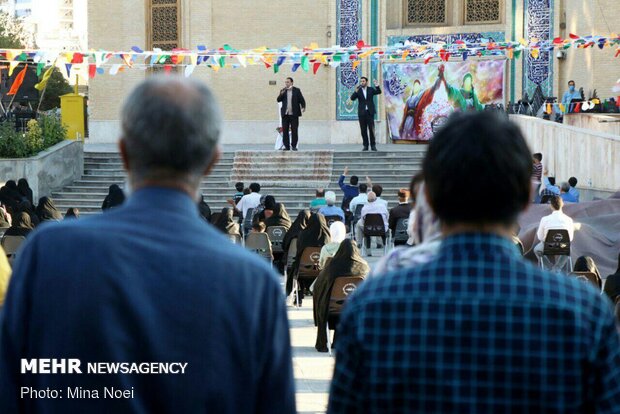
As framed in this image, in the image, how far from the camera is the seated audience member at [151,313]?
261 cm

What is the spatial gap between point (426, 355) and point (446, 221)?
319 mm

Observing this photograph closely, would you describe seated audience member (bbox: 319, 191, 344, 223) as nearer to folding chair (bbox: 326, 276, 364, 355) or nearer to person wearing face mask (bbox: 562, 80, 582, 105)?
folding chair (bbox: 326, 276, 364, 355)

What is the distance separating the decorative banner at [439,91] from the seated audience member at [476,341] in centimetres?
2597

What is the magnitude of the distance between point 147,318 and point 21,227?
1203 cm

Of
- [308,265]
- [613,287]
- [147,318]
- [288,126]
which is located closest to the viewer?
[147,318]

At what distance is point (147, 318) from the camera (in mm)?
2598

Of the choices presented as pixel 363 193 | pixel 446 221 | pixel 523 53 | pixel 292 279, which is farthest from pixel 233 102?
pixel 446 221

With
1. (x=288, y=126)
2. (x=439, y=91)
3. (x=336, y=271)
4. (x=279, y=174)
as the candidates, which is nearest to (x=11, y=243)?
(x=336, y=271)

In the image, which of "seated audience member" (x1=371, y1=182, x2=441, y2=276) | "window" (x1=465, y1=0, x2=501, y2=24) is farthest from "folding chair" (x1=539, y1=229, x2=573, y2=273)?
"window" (x1=465, y1=0, x2=501, y2=24)

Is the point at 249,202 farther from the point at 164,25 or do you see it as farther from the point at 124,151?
the point at 124,151

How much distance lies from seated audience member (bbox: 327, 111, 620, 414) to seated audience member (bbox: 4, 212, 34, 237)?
11.7m

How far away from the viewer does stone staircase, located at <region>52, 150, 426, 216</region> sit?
944 inches

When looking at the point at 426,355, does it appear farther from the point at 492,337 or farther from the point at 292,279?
the point at 292,279

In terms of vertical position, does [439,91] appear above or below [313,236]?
above
